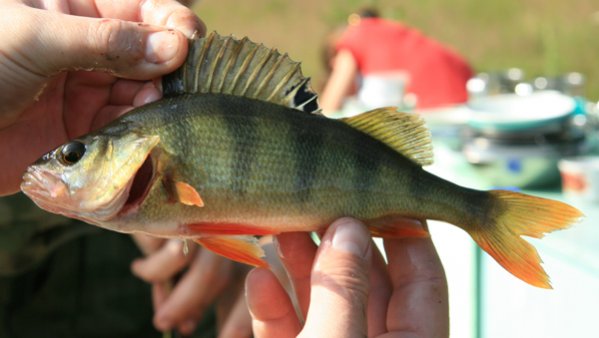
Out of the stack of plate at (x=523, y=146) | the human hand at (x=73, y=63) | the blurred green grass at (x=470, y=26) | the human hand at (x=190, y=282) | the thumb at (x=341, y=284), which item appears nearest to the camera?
the thumb at (x=341, y=284)

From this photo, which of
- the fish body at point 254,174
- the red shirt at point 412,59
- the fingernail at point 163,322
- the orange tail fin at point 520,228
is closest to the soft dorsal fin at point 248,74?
the fish body at point 254,174

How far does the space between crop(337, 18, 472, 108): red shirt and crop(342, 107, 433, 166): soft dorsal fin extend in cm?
274

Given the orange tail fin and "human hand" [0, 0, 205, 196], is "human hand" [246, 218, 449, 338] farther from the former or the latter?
"human hand" [0, 0, 205, 196]

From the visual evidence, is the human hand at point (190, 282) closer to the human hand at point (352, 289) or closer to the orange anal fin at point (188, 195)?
the human hand at point (352, 289)

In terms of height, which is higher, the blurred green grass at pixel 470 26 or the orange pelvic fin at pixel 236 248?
the blurred green grass at pixel 470 26

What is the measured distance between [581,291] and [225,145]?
1.10 metres

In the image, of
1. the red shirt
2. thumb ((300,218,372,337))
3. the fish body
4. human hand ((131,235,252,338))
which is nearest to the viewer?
thumb ((300,218,372,337))

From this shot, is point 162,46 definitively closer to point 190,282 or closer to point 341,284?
point 341,284

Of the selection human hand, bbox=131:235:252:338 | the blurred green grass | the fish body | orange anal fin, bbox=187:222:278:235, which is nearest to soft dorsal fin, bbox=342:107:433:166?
the fish body

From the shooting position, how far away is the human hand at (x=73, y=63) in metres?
1.37

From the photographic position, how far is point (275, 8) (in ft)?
45.9

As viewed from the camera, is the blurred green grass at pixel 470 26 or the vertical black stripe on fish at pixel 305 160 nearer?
the vertical black stripe on fish at pixel 305 160

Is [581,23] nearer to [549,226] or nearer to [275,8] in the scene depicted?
[275,8]

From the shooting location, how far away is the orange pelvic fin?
129 cm
